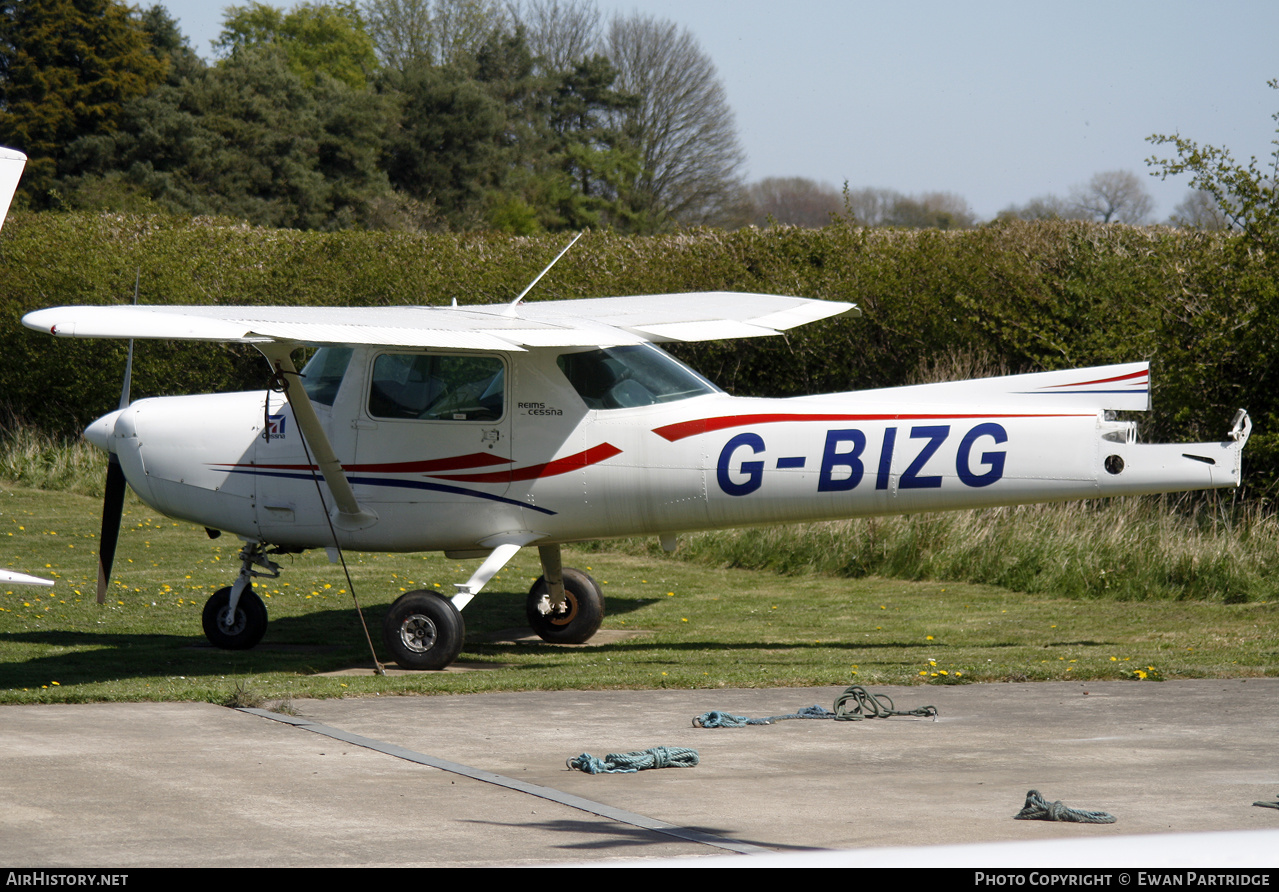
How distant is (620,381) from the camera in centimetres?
1012

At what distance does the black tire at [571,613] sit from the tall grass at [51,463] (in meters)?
12.6

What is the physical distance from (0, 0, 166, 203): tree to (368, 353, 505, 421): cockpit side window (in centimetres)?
4124

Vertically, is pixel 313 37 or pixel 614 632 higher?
pixel 313 37

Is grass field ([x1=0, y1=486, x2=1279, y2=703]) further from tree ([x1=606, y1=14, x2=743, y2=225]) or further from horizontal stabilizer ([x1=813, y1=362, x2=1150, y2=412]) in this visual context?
tree ([x1=606, y1=14, x2=743, y2=225])

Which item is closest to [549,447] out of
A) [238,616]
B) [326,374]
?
[326,374]

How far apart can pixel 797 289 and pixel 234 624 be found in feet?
39.7

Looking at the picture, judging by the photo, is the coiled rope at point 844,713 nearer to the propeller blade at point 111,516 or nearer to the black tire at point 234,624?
the black tire at point 234,624

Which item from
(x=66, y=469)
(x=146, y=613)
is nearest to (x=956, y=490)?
(x=146, y=613)

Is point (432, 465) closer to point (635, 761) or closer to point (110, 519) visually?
point (110, 519)

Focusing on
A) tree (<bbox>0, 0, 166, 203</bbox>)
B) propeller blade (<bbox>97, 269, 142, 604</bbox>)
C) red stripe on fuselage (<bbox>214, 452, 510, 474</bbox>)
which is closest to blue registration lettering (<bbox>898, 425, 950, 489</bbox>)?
red stripe on fuselage (<bbox>214, 452, 510, 474</bbox>)

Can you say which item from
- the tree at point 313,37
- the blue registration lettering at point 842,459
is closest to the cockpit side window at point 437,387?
the blue registration lettering at point 842,459

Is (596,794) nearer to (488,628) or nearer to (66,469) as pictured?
(488,628)

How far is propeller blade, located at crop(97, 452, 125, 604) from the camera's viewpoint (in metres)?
10.5

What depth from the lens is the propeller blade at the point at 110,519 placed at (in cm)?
1052
